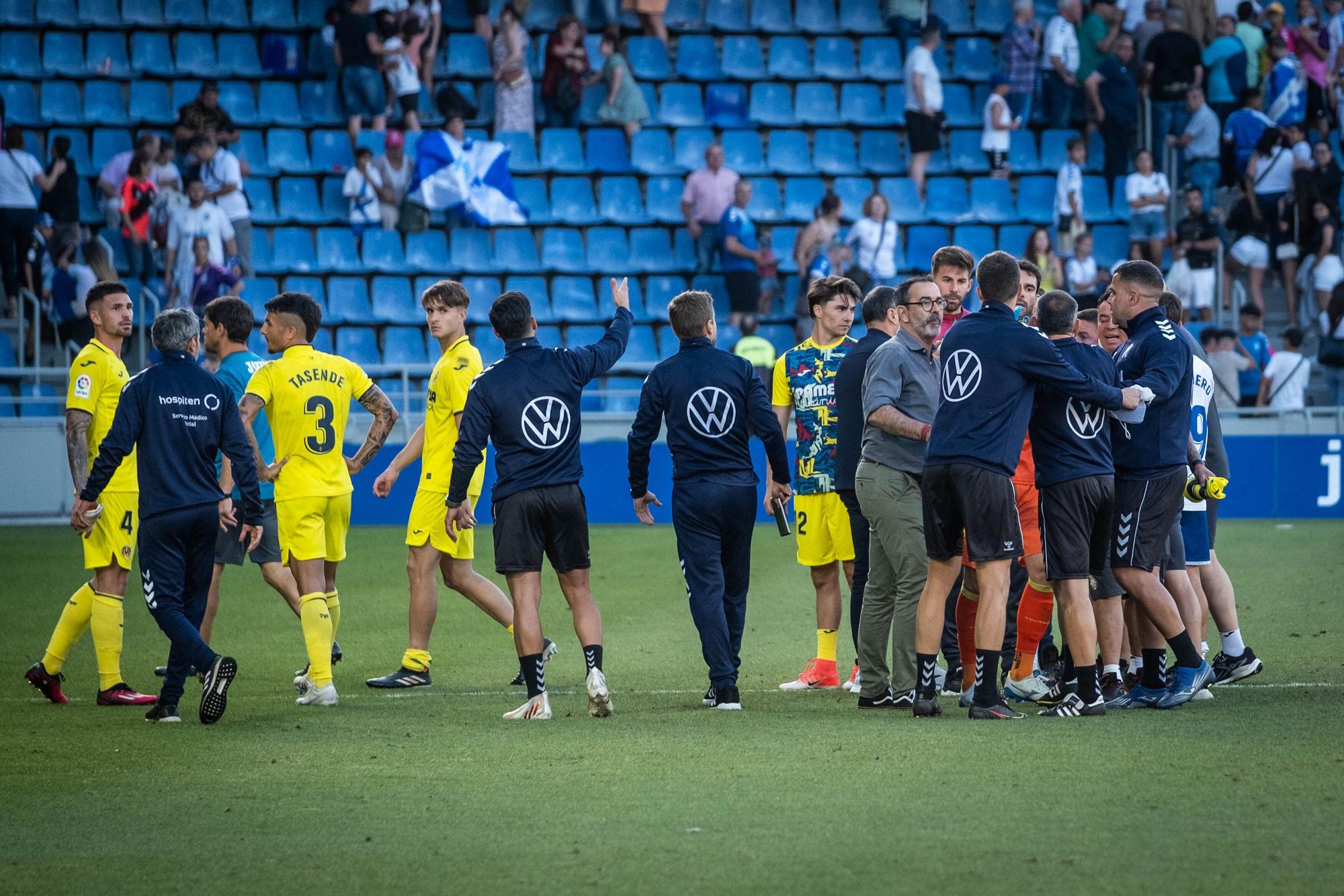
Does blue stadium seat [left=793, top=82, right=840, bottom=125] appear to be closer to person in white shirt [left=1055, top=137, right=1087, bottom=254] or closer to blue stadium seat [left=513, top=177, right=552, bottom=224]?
person in white shirt [left=1055, top=137, right=1087, bottom=254]

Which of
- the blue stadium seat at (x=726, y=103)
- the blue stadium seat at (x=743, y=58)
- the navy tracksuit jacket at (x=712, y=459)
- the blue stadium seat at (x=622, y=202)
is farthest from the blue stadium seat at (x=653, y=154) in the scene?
the navy tracksuit jacket at (x=712, y=459)

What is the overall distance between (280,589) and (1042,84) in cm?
1598

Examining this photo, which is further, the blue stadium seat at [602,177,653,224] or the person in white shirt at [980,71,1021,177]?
the person in white shirt at [980,71,1021,177]

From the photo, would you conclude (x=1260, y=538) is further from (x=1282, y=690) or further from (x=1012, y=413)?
(x=1012, y=413)

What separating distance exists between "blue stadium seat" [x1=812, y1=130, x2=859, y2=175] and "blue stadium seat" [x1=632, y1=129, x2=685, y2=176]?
1989mm

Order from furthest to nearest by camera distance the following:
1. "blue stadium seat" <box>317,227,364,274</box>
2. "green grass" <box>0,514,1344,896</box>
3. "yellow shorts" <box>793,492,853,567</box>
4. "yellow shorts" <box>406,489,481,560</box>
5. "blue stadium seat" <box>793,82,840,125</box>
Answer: "blue stadium seat" <box>793,82,840,125</box>, "blue stadium seat" <box>317,227,364,274</box>, "yellow shorts" <box>406,489,481,560</box>, "yellow shorts" <box>793,492,853,567</box>, "green grass" <box>0,514,1344,896</box>

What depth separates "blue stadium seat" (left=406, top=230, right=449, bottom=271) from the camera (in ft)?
66.4

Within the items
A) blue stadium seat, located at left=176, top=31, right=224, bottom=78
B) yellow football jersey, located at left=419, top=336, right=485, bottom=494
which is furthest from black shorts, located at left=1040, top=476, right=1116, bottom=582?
blue stadium seat, located at left=176, top=31, right=224, bottom=78

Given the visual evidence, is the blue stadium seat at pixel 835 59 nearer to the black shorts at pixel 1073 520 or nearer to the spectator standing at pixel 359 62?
the spectator standing at pixel 359 62

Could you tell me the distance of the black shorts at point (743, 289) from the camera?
19.5m

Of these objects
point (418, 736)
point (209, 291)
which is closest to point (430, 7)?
point (209, 291)

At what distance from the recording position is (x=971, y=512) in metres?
7.06

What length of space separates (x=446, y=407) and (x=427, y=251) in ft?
39.2

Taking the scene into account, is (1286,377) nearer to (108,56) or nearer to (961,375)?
(961,375)
